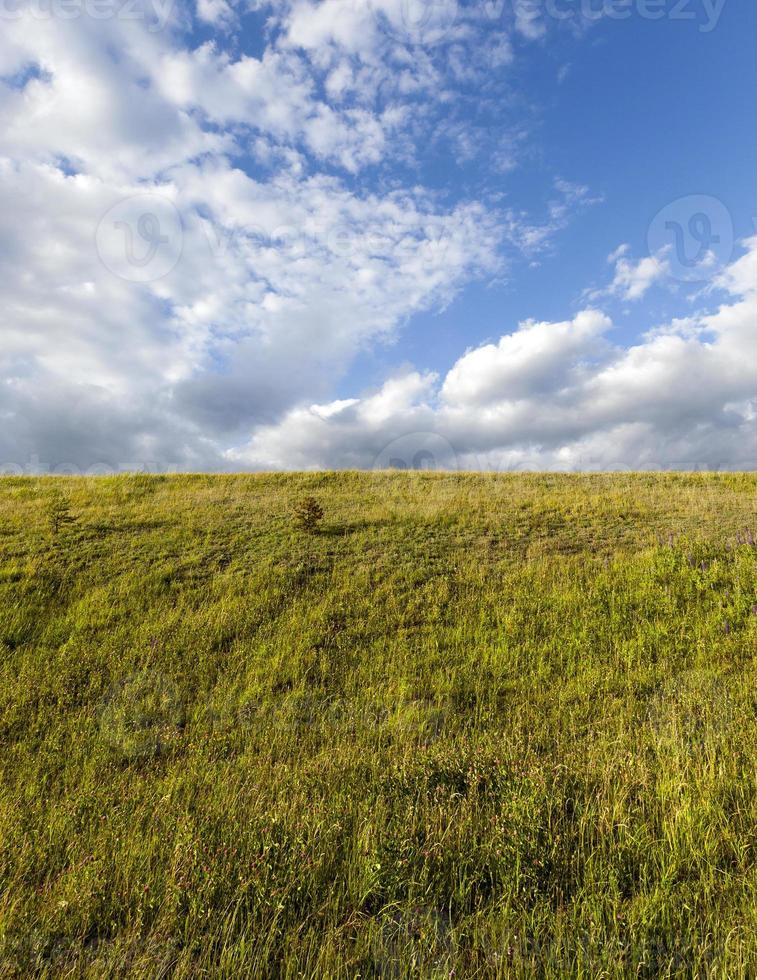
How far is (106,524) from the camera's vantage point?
17578 millimetres

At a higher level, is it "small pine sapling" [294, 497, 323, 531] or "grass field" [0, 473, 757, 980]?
"small pine sapling" [294, 497, 323, 531]

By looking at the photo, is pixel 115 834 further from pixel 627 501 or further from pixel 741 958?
pixel 627 501

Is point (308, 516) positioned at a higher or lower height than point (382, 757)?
higher

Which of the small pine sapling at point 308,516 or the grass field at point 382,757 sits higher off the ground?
the small pine sapling at point 308,516

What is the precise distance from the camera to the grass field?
2.93 m

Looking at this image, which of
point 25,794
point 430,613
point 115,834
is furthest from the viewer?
point 430,613

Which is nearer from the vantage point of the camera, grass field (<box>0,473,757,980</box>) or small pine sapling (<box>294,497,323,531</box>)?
grass field (<box>0,473,757,980</box>)

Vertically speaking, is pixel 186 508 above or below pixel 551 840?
above

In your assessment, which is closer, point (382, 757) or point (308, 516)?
point (382, 757)

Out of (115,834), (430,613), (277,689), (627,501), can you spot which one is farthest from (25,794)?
(627,501)

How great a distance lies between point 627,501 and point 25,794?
2041 cm

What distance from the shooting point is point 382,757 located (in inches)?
215

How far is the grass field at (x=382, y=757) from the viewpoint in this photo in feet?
9.61

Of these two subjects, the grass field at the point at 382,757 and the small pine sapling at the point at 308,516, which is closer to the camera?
the grass field at the point at 382,757
